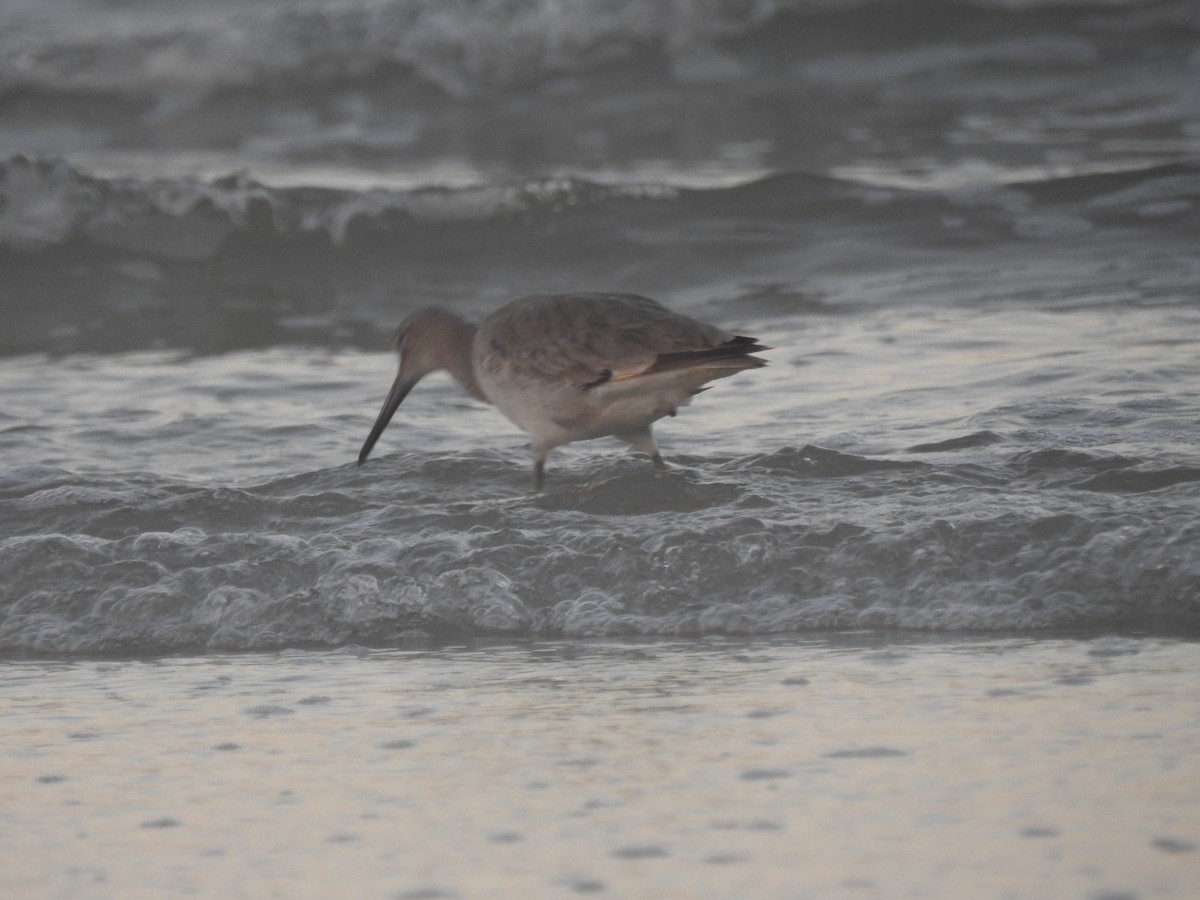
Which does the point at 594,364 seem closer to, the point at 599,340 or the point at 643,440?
the point at 599,340

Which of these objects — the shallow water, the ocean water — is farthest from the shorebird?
the shallow water

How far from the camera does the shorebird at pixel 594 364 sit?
5121 millimetres

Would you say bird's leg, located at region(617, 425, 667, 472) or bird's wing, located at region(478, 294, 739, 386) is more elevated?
bird's wing, located at region(478, 294, 739, 386)

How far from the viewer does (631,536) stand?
15.1 ft

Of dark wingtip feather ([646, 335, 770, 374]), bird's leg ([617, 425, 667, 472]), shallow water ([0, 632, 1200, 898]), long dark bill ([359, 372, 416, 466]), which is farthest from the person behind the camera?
long dark bill ([359, 372, 416, 466])

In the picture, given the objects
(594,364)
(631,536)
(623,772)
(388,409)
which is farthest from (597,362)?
(623,772)

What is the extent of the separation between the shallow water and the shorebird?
49.9 inches

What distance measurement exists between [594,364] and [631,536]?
82 cm

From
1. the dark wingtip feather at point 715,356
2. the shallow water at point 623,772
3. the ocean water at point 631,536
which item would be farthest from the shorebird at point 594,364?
the shallow water at point 623,772

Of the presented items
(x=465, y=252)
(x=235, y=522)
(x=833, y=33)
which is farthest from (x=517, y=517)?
(x=833, y=33)

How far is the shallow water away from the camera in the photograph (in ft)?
8.74

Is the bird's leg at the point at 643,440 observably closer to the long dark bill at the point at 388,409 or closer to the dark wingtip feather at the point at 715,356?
the dark wingtip feather at the point at 715,356

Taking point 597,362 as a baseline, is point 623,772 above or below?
below

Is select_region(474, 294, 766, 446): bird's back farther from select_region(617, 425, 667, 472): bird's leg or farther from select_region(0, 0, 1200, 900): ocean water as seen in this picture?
select_region(0, 0, 1200, 900): ocean water
